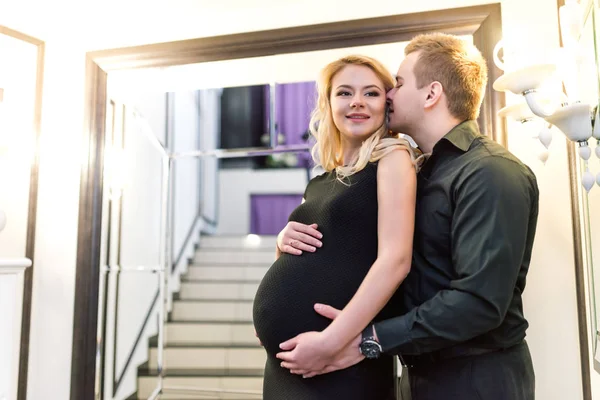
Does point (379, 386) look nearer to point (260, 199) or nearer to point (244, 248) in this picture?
point (244, 248)

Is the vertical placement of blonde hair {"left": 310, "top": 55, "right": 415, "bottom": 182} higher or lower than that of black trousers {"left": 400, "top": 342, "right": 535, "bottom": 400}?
higher

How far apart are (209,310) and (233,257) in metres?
0.88

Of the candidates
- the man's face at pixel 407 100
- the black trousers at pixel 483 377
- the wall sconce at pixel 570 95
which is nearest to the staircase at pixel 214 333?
the black trousers at pixel 483 377

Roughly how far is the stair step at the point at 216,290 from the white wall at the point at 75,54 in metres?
2.09

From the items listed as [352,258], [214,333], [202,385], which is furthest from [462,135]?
[214,333]

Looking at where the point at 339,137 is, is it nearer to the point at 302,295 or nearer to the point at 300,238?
the point at 300,238

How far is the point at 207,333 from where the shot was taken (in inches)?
157

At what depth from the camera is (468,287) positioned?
38.5 inches

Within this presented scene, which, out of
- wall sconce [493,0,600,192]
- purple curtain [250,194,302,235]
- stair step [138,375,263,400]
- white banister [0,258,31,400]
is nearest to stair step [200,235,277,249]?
purple curtain [250,194,302,235]

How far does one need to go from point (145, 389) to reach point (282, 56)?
98.1 inches

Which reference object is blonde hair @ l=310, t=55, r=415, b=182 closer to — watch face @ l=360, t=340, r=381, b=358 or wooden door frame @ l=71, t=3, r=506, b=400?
watch face @ l=360, t=340, r=381, b=358

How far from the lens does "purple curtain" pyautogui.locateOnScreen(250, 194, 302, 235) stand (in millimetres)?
6758

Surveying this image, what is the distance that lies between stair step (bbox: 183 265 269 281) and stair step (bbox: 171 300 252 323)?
469mm

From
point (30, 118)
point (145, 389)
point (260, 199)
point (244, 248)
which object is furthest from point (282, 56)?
point (260, 199)
